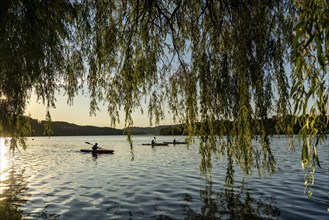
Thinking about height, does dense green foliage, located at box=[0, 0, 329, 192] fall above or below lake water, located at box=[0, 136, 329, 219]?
above

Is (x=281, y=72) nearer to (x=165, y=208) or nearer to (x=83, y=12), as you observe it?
(x=83, y=12)

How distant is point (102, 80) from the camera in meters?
5.97

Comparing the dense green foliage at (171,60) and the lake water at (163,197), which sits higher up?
the dense green foliage at (171,60)

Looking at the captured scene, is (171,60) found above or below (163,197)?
above

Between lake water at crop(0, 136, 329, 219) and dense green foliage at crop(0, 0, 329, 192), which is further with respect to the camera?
lake water at crop(0, 136, 329, 219)

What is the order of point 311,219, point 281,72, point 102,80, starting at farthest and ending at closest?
1. point 311,219
2. point 102,80
3. point 281,72

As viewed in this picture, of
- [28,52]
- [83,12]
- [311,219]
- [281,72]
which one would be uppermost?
[83,12]

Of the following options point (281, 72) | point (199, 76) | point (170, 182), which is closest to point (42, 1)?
point (199, 76)

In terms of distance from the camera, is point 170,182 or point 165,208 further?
point 170,182

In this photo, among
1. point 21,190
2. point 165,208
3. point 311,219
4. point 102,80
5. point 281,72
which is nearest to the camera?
point 281,72

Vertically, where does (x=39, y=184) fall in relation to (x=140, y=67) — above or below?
below

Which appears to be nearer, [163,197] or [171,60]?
[171,60]

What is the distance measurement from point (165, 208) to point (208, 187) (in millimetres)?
4321

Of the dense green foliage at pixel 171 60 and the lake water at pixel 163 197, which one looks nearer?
the dense green foliage at pixel 171 60
